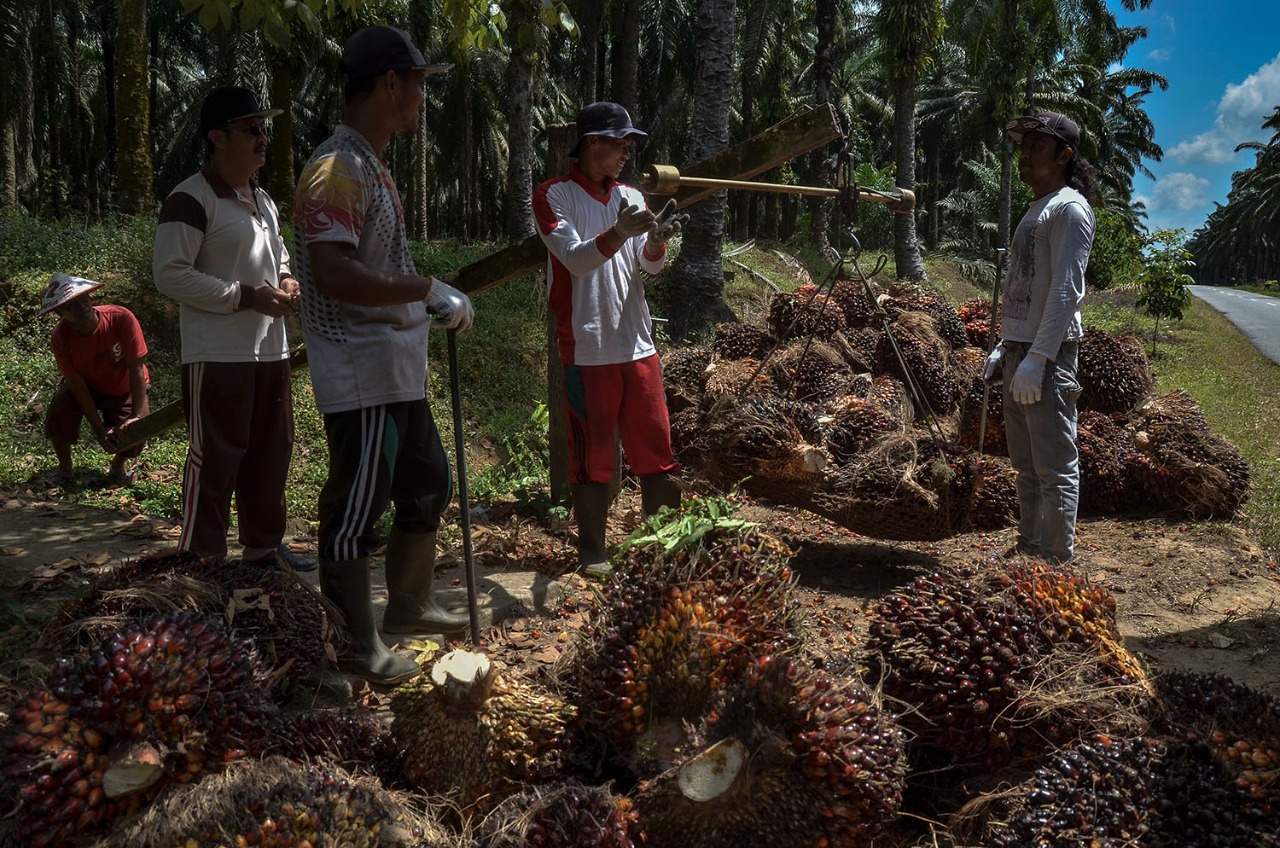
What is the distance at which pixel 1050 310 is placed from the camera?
4.38 meters

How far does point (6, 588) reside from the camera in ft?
14.0

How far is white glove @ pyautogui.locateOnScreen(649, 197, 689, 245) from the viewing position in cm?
400

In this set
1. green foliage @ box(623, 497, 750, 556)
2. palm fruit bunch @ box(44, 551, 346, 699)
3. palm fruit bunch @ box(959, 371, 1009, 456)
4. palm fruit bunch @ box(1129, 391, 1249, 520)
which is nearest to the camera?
palm fruit bunch @ box(44, 551, 346, 699)

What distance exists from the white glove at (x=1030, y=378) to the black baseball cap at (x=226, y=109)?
3.56 meters

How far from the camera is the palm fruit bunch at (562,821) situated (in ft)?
7.03

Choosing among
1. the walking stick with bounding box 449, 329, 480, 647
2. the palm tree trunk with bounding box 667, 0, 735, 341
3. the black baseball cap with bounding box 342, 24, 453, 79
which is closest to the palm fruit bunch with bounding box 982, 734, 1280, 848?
the walking stick with bounding box 449, 329, 480, 647

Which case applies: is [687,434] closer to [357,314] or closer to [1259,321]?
[357,314]

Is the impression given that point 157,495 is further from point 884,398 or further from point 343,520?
point 884,398

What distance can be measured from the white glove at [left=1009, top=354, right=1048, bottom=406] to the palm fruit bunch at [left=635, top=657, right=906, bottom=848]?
8.32ft

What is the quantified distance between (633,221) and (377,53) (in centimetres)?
119

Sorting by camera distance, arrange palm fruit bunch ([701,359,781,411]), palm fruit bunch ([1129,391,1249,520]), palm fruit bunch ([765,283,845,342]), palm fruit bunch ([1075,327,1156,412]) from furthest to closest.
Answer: palm fruit bunch ([765,283,845,342]) → palm fruit bunch ([1075,327,1156,412]) → palm fruit bunch ([701,359,781,411]) → palm fruit bunch ([1129,391,1249,520])

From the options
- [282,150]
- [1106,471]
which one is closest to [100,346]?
[1106,471]

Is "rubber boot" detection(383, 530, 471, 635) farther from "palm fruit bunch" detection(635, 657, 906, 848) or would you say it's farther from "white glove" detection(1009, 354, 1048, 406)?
"white glove" detection(1009, 354, 1048, 406)

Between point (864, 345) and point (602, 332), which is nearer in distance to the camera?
point (602, 332)
